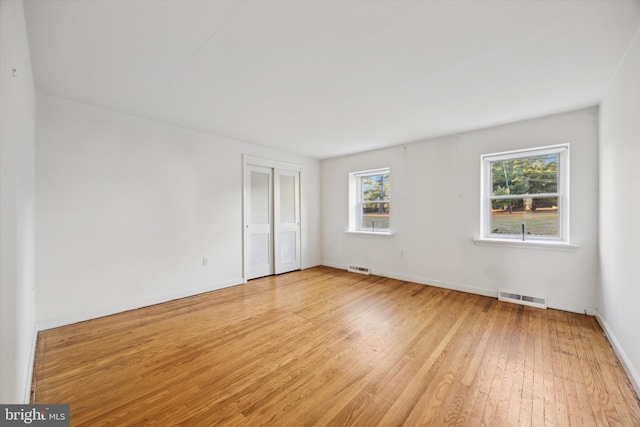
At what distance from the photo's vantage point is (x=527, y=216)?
355cm

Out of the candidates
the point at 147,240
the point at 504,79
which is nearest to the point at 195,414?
the point at 147,240

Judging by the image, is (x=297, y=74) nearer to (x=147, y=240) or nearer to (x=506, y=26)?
(x=506, y=26)

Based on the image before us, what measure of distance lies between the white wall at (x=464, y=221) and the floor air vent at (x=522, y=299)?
0.23 feet

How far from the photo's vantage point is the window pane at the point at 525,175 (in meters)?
3.38

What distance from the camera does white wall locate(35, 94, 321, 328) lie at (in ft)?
9.04

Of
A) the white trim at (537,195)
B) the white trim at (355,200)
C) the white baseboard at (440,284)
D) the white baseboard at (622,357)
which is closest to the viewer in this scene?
the white baseboard at (622,357)

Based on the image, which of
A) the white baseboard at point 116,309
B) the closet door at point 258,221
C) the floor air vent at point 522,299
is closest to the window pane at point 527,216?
the floor air vent at point 522,299

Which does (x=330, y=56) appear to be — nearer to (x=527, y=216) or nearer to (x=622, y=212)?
(x=622, y=212)

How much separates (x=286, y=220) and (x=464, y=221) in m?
3.18

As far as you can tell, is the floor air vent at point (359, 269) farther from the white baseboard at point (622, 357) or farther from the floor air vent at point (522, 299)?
the white baseboard at point (622, 357)

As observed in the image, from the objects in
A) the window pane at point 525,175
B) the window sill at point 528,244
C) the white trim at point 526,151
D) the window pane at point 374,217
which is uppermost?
the white trim at point 526,151

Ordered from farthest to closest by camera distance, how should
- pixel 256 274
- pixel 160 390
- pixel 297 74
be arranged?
pixel 256 274 → pixel 297 74 → pixel 160 390

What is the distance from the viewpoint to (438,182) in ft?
13.8

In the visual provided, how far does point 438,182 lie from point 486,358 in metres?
2.70
